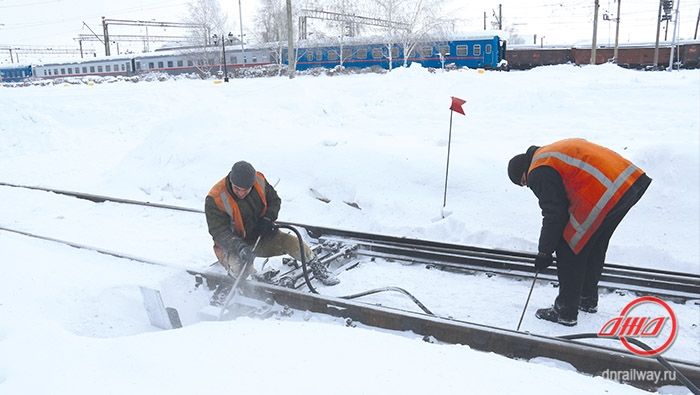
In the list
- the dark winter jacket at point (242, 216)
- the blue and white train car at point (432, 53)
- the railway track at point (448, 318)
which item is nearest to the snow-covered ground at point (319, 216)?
the railway track at point (448, 318)

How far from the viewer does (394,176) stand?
8438 millimetres

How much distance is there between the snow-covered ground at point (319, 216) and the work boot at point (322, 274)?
105mm

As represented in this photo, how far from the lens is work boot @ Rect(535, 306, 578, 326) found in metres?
4.27

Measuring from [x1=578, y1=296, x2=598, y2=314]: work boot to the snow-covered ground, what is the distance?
0.36 ft

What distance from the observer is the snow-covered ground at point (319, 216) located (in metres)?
3.07

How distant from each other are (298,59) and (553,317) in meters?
36.9

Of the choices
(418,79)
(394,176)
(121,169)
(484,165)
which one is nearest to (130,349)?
(394,176)

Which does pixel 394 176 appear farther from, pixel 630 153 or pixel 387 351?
pixel 387 351

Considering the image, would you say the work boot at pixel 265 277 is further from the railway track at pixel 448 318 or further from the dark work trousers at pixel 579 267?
the dark work trousers at pixel 579 267

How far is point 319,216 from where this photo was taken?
8180mm

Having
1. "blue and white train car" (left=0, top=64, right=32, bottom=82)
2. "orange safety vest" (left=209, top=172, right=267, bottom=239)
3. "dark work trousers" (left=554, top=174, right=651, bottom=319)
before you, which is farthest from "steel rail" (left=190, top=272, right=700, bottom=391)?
"blue and white train car" (left=0, top=64, right=32, bottom=82)

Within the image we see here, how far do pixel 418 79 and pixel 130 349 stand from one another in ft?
52.6

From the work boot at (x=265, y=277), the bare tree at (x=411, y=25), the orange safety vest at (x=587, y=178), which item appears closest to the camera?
the orange safety vest at (x=587, y=178)

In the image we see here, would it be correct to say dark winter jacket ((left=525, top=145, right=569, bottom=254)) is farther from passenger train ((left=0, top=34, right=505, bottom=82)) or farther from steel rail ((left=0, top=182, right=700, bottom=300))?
passenger train ((left=0, top=34, right=505, bottom=82))
